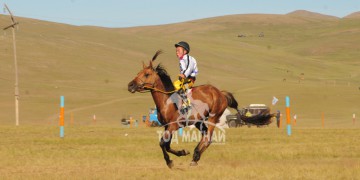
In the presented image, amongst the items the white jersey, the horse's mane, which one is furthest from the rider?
the horse's mane

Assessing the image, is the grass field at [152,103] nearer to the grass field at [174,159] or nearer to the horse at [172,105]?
the grass field at [174,159]

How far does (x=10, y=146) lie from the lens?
1805cm

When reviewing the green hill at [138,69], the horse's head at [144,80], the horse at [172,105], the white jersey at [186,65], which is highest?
the green hill at [138,69]

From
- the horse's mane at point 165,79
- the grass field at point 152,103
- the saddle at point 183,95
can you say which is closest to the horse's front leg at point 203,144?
the grass field at point 152,103

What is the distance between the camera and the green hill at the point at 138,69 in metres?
60.5

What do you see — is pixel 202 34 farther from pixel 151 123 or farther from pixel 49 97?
pixel 151 123

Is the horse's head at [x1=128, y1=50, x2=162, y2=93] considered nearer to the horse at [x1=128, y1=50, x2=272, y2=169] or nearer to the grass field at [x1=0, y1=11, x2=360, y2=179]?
the horse at [x1=128, y1=50, x2=272, y2=169]

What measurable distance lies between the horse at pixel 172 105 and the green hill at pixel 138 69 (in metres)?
31.2

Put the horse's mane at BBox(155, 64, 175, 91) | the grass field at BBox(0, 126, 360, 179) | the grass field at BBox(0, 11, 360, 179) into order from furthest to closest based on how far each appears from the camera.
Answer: the horse's mane at BBox(155, 64, 175, 91)
the grass field at BBox(0, 11, 360, 179)
the grass field at BBox(0, 126, 360, 179)

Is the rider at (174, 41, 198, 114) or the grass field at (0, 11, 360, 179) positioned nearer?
the grass field at (0, 11, 360, 179)

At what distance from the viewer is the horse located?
44.7 feet

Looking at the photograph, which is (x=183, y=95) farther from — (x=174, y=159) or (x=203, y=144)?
(x=174, y=159)

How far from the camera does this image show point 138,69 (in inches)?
3804

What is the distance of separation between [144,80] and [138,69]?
83109 mm
